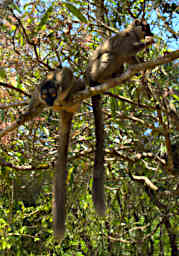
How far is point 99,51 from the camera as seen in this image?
264cm

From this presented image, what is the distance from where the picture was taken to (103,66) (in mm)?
2529

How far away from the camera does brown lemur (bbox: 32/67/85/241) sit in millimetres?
1853

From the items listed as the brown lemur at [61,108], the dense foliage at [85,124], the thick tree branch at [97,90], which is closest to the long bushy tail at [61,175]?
the brown lemur at [61,108]

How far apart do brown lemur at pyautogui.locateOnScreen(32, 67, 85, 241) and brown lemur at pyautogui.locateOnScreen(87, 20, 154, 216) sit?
34 centimetres

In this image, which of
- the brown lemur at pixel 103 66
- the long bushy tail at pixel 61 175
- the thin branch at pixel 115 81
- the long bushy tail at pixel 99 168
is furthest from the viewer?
the brown lemur at pixel 103 66

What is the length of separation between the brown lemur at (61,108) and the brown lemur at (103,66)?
34 centimetres

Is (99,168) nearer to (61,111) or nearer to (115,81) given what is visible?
(61,111)

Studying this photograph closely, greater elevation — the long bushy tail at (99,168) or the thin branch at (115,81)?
the thin branch at (115,81)

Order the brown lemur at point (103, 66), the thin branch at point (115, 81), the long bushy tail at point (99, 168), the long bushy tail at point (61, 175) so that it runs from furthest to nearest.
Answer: the brown lemur at point (103, 66), the long bushy tail at point (99, 168), the long bushy tail at point (61, 175), the thin branch at point (115, 81)

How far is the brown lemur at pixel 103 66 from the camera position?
248cm

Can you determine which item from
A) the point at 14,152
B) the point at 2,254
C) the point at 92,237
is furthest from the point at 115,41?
the point at 2,254

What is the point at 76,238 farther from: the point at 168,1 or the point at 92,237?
the point at 168,1

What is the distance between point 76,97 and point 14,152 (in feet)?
5.54

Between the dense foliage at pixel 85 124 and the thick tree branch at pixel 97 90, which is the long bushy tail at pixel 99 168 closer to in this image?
the dense foliage at pixel 85 124
